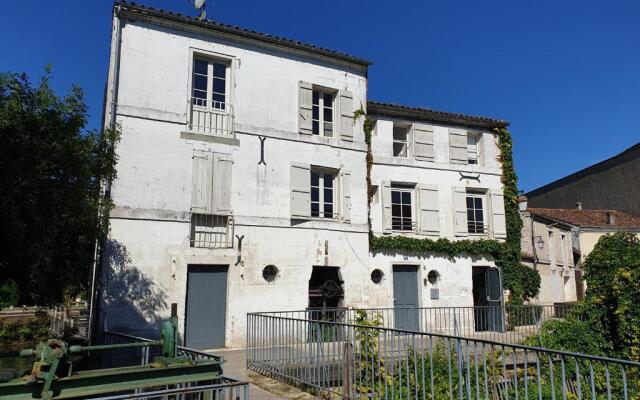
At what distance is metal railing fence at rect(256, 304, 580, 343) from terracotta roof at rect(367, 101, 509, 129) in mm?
6807

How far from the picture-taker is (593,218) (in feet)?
91.6

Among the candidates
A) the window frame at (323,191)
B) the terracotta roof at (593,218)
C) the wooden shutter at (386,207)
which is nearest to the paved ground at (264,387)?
the window frame at (323,191)

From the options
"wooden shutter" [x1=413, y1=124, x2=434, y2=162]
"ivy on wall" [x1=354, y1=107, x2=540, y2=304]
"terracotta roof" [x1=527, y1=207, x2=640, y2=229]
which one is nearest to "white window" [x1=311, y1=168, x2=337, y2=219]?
"ivy on wall" [x1=354, y1=107, x2=540, y2=304]

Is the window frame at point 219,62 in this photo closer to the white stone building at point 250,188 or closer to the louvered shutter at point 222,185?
the white stone building at point 250,188

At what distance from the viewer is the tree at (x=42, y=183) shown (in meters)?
7.45

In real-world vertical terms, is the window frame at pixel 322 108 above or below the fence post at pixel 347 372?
above

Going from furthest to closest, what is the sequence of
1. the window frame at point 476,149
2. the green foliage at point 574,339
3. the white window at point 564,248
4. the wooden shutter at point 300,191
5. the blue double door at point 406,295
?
1. the white window at point 564,248
2. the window frame at point 476,149
3. the blue double door at point 406,295
4. the wooden shutter at point 300,191
5. the green foliage at point 574,339

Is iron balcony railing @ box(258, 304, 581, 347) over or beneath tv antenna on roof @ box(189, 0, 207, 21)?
beneath

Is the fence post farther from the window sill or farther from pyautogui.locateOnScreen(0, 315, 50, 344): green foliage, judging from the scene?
pyautogui.locateOnScreen(0, 315, 50, 344): green foliage

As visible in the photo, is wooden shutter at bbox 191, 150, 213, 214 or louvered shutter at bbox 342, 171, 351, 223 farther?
louvered shutter at bbox 342, 171, 351, 223

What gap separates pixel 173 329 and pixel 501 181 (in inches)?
624

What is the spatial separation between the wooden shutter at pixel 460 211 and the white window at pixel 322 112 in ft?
17.6

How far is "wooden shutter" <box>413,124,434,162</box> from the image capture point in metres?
17.6

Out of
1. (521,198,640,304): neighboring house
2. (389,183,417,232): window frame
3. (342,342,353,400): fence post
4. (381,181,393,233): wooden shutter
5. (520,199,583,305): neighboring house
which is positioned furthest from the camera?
(521,198,640,304): neighboring house
